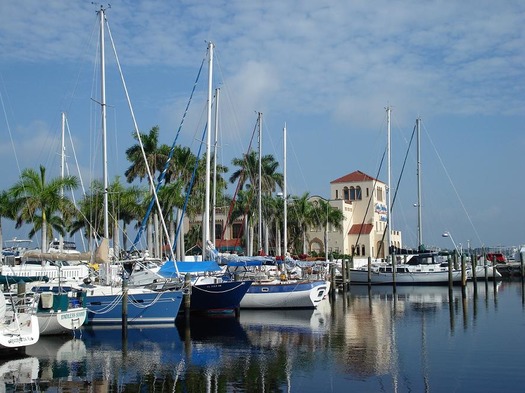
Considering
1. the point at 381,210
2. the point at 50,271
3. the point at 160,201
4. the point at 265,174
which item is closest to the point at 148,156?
the point at 160,201

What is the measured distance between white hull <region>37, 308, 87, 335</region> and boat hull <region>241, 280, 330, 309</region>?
14735 millimetres

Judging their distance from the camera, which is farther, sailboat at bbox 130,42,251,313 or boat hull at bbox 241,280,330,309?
boat hull at bbox 241,280,330,309

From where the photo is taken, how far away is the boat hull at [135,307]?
34312mm

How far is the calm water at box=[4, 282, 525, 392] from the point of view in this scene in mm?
20844

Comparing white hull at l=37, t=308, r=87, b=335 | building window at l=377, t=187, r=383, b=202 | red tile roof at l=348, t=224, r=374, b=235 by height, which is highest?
building window at l=377, t=187, r=383, b=202

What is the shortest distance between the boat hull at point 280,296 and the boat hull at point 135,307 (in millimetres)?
9914

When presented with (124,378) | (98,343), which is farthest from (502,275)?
(124,378)

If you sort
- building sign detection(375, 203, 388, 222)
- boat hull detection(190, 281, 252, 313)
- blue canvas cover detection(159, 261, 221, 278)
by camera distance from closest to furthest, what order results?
blue canvas cover detection(159, 261, 221, 278), boat hull detection(190, 281, 252, 313), building sign detection(375, 203, 388, 222)

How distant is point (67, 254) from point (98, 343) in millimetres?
8782

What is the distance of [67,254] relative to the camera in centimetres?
3716

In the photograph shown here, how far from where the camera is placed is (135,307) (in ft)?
112

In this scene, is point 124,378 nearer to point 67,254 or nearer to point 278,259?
point 67,254

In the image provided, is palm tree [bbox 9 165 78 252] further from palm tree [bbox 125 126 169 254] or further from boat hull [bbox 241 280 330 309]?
palm tree [bbox 125 126 169 254]

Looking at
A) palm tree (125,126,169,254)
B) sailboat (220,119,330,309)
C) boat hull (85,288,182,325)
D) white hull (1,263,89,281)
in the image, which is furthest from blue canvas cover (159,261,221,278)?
palm tree (125,126,169,254)
